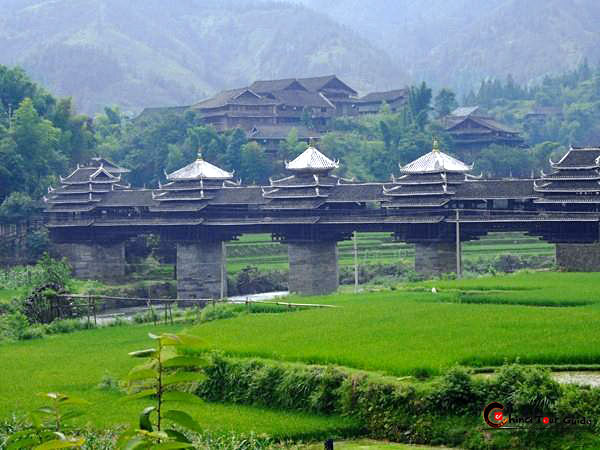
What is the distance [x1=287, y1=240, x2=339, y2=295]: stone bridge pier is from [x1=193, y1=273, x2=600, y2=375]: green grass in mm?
22174

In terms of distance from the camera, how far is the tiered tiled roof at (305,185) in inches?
2281

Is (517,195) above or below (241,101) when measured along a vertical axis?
below

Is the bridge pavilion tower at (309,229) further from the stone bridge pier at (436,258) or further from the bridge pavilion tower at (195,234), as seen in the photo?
the stone bridge pier at (436,258)

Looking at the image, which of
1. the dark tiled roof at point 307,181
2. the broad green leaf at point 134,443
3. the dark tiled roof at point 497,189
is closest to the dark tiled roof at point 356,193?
the dark tiled roof at point 307,181

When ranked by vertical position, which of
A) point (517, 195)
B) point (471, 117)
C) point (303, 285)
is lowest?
point (303, 285)

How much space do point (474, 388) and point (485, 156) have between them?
75378 millimetres

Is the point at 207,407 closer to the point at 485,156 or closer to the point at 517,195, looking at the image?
the point at 517,195

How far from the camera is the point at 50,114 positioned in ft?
266

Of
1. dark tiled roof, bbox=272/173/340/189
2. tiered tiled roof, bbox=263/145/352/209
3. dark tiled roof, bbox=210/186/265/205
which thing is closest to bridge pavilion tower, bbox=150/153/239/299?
dark tiled roof, bbox=210/186/265/205

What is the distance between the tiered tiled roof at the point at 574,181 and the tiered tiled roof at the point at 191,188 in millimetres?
18324

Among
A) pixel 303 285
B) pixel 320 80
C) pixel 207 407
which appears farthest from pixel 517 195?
pixel 320 80

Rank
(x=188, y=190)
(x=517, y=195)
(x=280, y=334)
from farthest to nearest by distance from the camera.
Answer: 1. (x=188, y=190)
2. (x=517, y=195)
3. (x=280, y=334)

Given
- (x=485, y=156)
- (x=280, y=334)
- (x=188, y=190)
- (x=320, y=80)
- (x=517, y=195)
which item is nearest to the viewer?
(x=280, y=334)

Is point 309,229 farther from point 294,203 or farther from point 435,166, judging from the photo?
point 435,166
